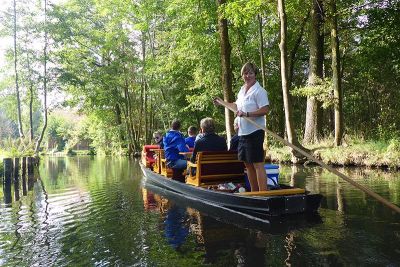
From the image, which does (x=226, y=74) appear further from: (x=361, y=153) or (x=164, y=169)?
(x=361, y=153)

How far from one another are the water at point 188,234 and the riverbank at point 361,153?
3.88 meters

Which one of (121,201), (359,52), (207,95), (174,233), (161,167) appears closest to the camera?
(174,233)

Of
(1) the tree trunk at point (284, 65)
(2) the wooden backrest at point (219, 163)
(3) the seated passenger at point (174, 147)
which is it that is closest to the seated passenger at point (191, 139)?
(3) the seated passenger at point (174, 147)

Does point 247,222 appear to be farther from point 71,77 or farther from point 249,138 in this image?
point 71,77

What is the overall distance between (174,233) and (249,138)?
5.57 ft

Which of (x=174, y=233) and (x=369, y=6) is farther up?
(x=369, y=6)

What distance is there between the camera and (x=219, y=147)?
24.0 ft

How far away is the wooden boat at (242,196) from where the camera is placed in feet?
18.1

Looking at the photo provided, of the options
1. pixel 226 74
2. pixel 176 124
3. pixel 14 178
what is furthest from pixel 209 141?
pixel 14 178

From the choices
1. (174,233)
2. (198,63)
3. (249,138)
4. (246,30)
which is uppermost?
(246,30)

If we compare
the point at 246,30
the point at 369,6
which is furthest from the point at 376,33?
the point at 246,30

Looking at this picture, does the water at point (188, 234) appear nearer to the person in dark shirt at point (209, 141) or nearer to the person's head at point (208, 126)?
the person in dark shirt at point (209, 141)

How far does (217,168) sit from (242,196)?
4.50 feet

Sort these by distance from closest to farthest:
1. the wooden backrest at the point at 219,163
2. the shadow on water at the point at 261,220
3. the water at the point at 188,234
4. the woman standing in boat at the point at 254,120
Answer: the water at the point at 188,234 < the shadow on water at the point at 261,220 < the woman standing in boat at the point at 254,120 < the wooden backrest at the point at 219,163
